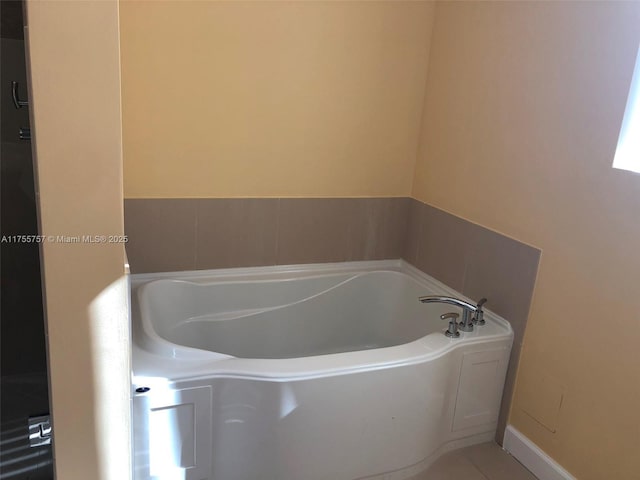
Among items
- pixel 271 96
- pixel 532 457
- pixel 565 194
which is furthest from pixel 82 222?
pixel 532 457

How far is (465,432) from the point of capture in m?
2.25

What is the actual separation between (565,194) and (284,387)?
1.26 m

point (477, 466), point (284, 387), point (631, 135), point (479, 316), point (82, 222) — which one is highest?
point (631, 135)

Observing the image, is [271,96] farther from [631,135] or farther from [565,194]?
[631,135]

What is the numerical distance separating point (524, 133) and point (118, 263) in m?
1.70

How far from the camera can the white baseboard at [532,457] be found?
2021mm

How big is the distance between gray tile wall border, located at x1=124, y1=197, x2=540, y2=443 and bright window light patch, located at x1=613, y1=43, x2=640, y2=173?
48 cm

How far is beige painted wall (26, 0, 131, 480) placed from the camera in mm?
981

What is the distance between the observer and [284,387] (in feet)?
5.79

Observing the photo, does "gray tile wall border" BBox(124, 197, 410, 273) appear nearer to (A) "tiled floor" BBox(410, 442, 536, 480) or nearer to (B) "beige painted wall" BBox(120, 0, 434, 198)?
(B) "beige painted wall" BBox(120, 0, 434, 198)

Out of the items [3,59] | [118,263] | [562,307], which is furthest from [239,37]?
[562,307]

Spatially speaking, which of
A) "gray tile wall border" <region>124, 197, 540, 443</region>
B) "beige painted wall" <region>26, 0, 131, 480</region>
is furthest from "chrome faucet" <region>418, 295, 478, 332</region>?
"beige painted wall" <region>26, 0, 131, 480</region>

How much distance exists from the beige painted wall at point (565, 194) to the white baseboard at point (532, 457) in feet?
0.12

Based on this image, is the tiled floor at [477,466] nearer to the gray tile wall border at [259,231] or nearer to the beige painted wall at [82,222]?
the gray tile wall border at [259,231]
